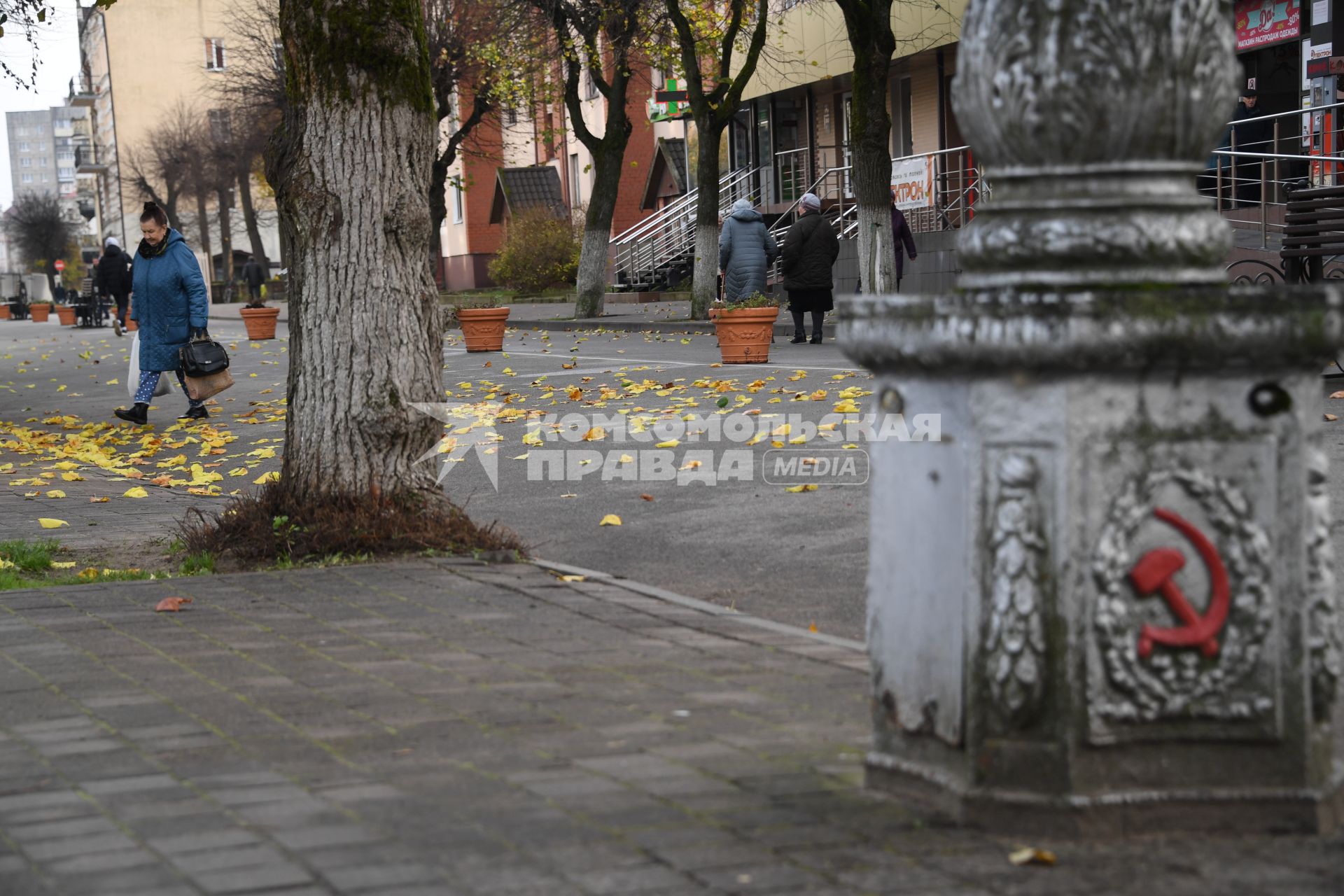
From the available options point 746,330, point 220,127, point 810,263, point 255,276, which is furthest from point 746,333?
point 220,127

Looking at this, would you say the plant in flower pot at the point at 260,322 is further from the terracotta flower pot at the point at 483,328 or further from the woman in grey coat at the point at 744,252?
the woman in grey coat at the point at 744,252

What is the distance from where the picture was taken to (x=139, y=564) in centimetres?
755

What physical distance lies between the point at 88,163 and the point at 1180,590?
128258mm

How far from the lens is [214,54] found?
98.2 meters

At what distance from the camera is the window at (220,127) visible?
74.2 metres

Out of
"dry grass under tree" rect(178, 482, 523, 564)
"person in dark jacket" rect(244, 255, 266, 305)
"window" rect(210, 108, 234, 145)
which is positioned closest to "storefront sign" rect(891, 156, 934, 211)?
"dry grass under tree" rect(178, 482, 523, 564)

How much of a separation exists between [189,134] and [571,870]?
3237 inches

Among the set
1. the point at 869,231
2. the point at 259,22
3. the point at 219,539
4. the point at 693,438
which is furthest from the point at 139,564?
the point at 259,22

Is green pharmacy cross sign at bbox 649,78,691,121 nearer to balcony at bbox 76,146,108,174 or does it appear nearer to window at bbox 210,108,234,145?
window at bbox 210,108,234,145

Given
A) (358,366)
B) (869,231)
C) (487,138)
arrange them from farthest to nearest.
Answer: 1. (487,138)
2. (869,231)
3. (358,366)

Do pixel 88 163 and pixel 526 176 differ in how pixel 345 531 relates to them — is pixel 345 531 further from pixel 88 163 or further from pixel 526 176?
pixel 88 163

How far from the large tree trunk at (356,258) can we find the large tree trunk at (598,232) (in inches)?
935

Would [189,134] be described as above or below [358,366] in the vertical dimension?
above

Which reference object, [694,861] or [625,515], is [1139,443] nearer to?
[694,861]
